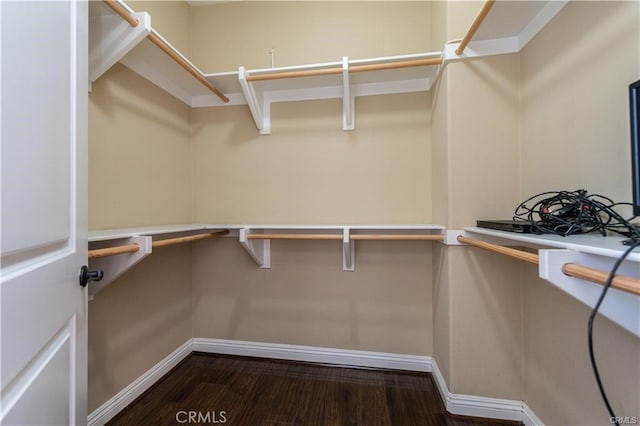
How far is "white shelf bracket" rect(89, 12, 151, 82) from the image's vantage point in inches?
47.9

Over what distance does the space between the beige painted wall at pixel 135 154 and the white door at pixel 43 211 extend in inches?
25.9

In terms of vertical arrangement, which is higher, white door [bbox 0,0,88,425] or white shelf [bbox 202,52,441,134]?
white shelf [bbox 202,52,441,134]

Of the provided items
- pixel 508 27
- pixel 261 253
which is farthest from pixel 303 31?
pixel 261 253

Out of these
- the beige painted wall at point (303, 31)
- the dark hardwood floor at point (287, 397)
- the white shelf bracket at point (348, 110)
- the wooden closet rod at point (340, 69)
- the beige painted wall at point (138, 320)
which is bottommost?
the dark hardwood floor at point (287, 397)

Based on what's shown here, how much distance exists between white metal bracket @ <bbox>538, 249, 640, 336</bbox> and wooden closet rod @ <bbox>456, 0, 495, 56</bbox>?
990 mm

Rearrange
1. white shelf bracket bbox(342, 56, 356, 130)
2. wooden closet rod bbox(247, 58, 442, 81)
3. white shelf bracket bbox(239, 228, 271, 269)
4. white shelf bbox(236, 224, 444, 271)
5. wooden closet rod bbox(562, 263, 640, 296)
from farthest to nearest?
white shelf bracket bbox(239, 228, 271, 269), white shelf bracket bbox(342, 56, 356, 130), white shelf bbox(236, 224, 444, 271), wooden closet rod bbox(247, 58, 442, 81), wooden closet rod bbox(562, 263, 640, 296)

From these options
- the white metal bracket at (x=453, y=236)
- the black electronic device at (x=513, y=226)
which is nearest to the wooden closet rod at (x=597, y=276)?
the black electronic device at (x=513, y=226)

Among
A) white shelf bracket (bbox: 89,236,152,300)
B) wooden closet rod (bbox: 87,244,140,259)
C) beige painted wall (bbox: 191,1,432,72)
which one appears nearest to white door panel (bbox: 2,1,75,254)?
wooden closet rod (bbox: 87,244,140,259)

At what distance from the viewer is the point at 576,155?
3.39 ft

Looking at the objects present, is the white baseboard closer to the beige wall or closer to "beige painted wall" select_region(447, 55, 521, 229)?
the beige wall

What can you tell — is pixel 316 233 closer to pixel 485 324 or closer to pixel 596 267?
pixel 485 324

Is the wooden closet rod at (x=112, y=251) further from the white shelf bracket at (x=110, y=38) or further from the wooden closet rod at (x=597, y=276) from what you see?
the wooden closet rod at (x=597, y=276)

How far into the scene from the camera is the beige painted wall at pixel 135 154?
135cm

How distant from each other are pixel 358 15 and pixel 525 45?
1070 mm
